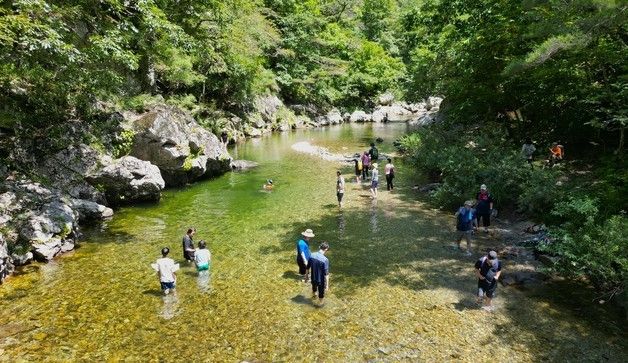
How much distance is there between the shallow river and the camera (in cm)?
1004

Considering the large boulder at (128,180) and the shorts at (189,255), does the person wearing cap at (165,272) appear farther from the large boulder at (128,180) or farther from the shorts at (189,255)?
the large boulder at (128,180)

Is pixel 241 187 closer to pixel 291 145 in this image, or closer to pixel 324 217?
pixel 324 217

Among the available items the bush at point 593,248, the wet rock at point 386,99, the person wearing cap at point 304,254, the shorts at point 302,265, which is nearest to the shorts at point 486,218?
the bush at point 593,248

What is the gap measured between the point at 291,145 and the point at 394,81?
35593 mm

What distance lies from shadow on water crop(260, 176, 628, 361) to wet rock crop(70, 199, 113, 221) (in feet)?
27.7

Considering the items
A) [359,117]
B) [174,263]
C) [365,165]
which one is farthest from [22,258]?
[359,117]

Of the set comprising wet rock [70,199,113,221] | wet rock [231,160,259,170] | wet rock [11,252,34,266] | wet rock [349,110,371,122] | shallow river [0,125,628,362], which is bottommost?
shallow river [0,125,628,362]

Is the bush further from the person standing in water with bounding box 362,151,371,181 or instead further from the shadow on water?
the person standing in water with bounding box 362,151,371,181

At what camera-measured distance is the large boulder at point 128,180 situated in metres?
21.0

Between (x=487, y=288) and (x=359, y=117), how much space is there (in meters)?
56.3

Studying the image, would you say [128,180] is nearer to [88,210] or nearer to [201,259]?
[88,210]

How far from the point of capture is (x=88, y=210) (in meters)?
19.1

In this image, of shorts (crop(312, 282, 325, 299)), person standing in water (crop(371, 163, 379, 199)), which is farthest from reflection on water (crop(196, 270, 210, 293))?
person standing in water (crop(371, 163, 379, 199))

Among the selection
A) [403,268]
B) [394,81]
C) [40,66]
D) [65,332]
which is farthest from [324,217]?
[394,81]
